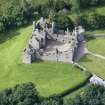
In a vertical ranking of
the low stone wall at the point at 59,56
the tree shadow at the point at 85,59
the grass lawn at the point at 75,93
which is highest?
the low stone wall at the point at 59,56

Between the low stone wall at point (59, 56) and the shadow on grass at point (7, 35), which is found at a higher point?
the shadow on grass at point (7, 35)

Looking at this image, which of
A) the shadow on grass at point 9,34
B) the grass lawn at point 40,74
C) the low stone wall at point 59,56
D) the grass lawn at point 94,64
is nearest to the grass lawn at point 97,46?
the grass lawn at point 94,64

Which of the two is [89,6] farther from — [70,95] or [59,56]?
[70,95]

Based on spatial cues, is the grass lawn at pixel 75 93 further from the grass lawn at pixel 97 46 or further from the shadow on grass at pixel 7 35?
the shadow on grass at pixel 7 35

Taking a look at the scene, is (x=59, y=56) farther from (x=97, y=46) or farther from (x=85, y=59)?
(x=97, y=46)

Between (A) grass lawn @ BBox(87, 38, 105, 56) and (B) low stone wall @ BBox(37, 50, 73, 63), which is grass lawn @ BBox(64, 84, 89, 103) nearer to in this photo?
(B) low stone wall @ BBox(37, 50, 73, 63)
